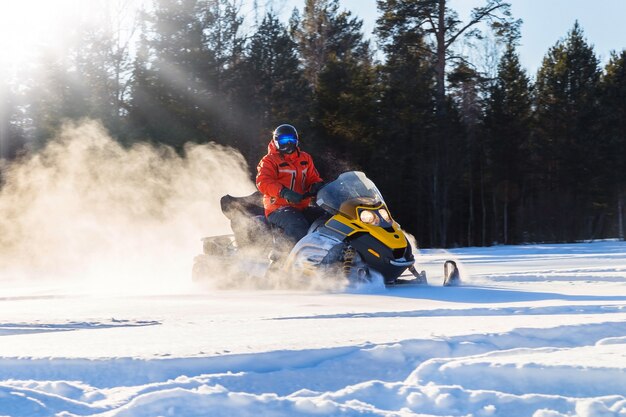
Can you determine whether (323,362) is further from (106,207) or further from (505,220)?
(505,220)

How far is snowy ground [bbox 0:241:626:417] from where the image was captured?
9.21 ft

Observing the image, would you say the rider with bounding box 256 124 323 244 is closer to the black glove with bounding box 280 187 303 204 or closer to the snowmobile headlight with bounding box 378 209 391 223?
the black glove with bounding box 280 187 303 204

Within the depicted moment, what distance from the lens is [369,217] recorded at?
24.2 ft

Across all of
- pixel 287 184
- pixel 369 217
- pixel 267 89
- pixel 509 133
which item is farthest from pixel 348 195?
pixel 509 133

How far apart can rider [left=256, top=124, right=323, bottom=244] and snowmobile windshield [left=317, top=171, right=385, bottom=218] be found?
25 cm

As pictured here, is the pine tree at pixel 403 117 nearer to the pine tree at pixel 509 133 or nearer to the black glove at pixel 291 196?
the pine tree at pixel 509 133

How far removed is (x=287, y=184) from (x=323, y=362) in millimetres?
4848

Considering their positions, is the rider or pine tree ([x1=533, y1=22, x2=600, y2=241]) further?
pine tree ([x1=533, y1=22, x2=600, y2=241])

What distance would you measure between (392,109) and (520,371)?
2854cm

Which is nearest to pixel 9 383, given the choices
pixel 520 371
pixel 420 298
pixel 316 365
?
pixel 316 365

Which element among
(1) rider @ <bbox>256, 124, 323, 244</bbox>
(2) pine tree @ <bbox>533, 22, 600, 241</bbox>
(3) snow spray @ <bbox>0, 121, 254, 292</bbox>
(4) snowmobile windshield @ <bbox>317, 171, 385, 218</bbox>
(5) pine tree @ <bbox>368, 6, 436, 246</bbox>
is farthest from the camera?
(2) pine tree @ <bbox>533, 22, 600, 241</bbox>

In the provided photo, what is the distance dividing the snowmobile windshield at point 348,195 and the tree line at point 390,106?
57.0ft

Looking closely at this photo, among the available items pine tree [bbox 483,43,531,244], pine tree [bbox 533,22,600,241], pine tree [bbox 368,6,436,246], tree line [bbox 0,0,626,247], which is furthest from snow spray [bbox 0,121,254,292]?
pine tree [bbox 533,22,600,241]

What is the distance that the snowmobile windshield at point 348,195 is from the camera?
7473mm
